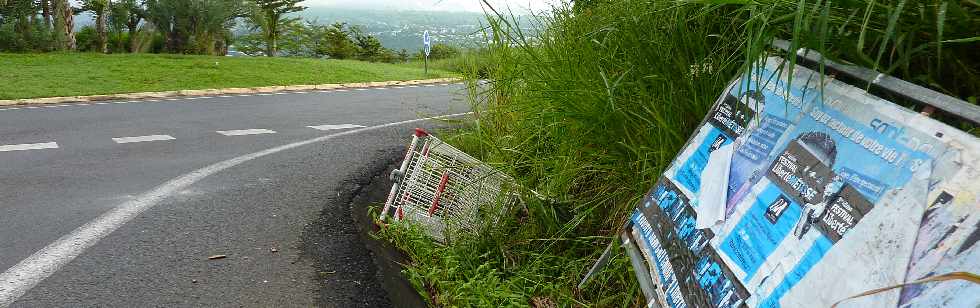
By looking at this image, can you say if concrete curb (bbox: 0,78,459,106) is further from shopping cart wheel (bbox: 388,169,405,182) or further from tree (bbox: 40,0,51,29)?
tree (bbox: 40,0,51,29)

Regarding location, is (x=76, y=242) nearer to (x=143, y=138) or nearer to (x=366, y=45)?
(x=143, y=138)

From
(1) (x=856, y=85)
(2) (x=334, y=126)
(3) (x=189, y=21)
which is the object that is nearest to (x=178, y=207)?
(1) (x=856, y=85)

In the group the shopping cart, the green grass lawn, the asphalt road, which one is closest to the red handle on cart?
the shopping cart

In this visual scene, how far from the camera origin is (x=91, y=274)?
418 cm

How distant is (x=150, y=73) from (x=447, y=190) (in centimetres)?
1454

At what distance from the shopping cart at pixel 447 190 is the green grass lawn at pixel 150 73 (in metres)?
10.5

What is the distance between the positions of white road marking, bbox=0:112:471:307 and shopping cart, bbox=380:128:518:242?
6.06 feet

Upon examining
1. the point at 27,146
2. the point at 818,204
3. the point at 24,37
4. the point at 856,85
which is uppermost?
the point at 856,85

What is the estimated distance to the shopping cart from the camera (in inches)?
185

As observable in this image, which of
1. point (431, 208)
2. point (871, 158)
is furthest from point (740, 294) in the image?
point (431, 208)

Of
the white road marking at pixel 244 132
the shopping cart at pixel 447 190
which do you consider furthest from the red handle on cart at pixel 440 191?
the white road marking at pixel 244 132

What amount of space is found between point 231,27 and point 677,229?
28127 mm

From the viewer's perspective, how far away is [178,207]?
18.6ft

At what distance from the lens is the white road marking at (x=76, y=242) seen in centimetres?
402
